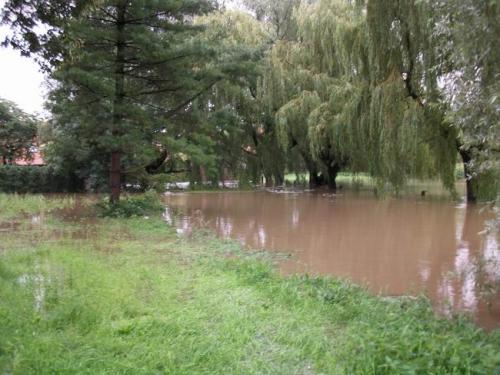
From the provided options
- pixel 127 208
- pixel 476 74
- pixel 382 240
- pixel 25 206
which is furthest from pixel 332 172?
pixel 476 74

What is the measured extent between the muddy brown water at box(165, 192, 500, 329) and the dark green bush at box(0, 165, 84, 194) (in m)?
7.31

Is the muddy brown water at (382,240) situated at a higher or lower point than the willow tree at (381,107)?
lower

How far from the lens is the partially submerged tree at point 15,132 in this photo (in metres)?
28.5

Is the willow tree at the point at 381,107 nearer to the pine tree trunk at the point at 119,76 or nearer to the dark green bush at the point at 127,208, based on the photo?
the pine tree trunk at the point at 119,76

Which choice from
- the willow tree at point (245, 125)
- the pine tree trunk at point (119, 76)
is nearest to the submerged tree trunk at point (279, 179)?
the willow tree at point (245, 125)

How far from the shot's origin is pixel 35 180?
24.6m

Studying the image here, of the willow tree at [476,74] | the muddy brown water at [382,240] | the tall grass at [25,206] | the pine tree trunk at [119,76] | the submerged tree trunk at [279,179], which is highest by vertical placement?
the pine tree trunk at [119,76]

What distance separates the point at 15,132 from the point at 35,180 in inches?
245

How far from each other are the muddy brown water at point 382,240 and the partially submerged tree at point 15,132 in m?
13.9

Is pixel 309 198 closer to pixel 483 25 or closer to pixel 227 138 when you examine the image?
pixel 227 138

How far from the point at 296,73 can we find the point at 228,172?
726cm

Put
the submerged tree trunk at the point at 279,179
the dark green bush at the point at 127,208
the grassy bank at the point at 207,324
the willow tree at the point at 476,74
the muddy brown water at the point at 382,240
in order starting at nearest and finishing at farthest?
the grassy bank at the point at 207,324 → the willow tree at the point at 476,74 → the muddy brown water at the point at 382,240 → the dark green bush at the point at 127,208 → the submerged tree trunk at the point at 279,179

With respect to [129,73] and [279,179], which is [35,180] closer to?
[279,179]

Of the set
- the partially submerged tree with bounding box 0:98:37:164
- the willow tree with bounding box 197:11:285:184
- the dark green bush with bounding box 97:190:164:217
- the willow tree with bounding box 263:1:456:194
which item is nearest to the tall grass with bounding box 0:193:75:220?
the dark green bush with bounding box 97:190:164:217
